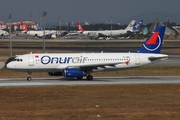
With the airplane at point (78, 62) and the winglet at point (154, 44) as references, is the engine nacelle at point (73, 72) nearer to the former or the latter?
the airplane at point (78, 62)

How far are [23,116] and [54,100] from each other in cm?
769

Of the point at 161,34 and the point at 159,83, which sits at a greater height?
the point at 161,34

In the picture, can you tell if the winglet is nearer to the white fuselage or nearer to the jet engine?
the white fuselage

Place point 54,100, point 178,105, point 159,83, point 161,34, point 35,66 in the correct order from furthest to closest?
point 161,34 → point 35,66 → point 159,83 → point 54,100 → point 178,105

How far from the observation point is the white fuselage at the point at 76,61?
169 ft

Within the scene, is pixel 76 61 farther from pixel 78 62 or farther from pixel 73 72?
pixel 73 72

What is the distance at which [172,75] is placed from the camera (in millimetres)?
58219

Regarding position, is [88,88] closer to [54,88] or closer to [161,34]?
[54,88]

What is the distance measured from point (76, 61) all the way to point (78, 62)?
255 mm

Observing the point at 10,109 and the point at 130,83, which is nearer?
the point at 10,109

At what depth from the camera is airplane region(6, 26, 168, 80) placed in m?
51.5

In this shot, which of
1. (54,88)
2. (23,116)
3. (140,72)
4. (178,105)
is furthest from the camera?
(140,72)

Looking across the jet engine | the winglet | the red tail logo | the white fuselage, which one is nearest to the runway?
the jet engine

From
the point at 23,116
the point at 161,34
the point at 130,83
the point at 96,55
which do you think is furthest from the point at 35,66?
the point at 23,116
